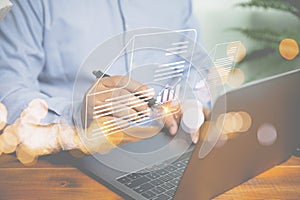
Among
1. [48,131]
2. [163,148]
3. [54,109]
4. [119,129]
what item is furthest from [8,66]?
[163,148]

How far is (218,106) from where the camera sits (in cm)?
64

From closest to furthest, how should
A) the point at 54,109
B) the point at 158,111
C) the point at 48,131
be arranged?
the point at 158,111, the point at 48,131, the point at 54,109

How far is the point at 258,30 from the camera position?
2164 mm

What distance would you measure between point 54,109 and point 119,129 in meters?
0.29

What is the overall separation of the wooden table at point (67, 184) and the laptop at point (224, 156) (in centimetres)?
2

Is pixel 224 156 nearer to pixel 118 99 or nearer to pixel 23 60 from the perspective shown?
pixel 118 99

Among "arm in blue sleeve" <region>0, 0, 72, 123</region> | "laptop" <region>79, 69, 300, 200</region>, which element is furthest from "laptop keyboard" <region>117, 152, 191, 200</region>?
"arm in blue sleeve" <region>0, 0, 72, 123</region>

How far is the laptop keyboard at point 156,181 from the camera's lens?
0.77 meters

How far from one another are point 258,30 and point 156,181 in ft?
4.99

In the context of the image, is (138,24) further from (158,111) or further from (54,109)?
(158,111)

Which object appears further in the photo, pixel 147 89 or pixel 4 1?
pixel 147 89
